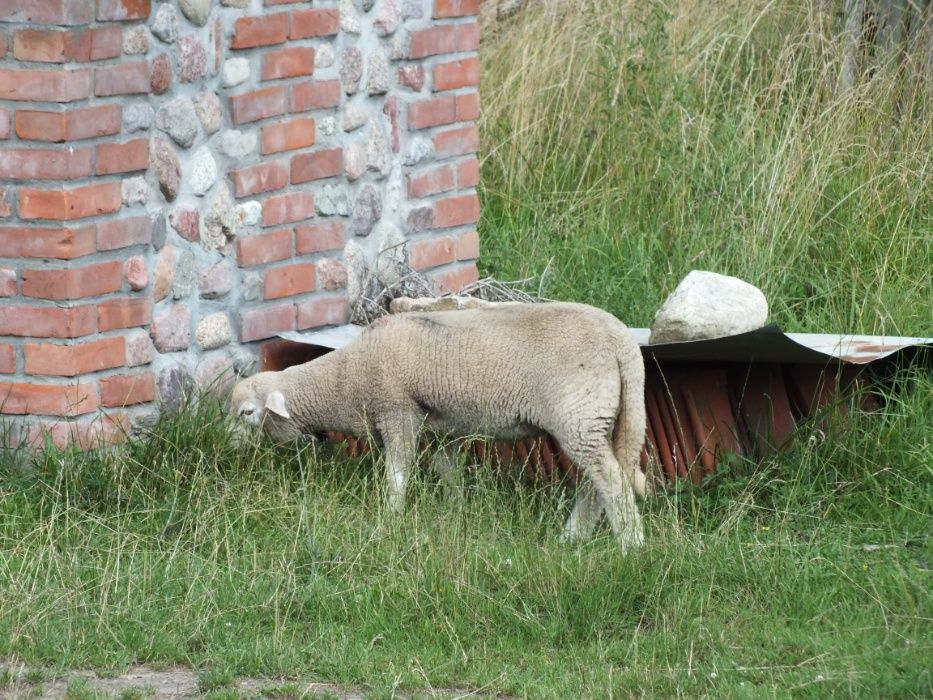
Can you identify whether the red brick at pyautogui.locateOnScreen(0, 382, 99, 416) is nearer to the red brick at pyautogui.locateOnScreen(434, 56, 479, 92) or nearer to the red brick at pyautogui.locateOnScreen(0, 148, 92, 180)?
the red brick at pyautogui.locateOnScreen(0, 148, 92, 180)

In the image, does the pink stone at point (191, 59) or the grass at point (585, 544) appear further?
the pink stone at point (191, 59)

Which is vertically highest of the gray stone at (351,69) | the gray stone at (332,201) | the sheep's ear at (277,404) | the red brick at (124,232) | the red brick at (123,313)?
the gray stone at (351,69)

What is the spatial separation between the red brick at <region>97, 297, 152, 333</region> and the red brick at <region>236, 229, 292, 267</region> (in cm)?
51

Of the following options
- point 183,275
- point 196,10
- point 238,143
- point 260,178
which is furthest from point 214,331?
point 196,10

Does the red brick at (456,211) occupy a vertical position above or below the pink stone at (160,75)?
below

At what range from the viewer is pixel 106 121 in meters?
5.04

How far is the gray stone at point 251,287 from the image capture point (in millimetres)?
5695

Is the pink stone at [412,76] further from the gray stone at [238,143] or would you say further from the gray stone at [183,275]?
the gray stone at [183,275]

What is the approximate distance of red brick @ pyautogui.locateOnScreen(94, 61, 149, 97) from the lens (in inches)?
197

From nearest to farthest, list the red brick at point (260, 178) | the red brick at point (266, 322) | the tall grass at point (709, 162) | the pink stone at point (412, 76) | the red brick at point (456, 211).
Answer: the red brick at point (260, 178), the red brick at point (266, 322), the pink stone at point (412, 76), the red brick at point (456, 211), the tall grass at point (709, 162)

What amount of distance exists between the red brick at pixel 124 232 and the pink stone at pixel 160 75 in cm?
47

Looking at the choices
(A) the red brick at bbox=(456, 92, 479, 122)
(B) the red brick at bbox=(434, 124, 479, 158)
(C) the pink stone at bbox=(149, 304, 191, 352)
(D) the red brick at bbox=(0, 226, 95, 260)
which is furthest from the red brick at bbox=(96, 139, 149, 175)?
(A) the red brick at bbox=(456, 92, 479, 122)

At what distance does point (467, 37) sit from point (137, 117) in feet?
6.16

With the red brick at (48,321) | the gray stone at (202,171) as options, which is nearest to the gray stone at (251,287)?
the gray stone at (202,171)
